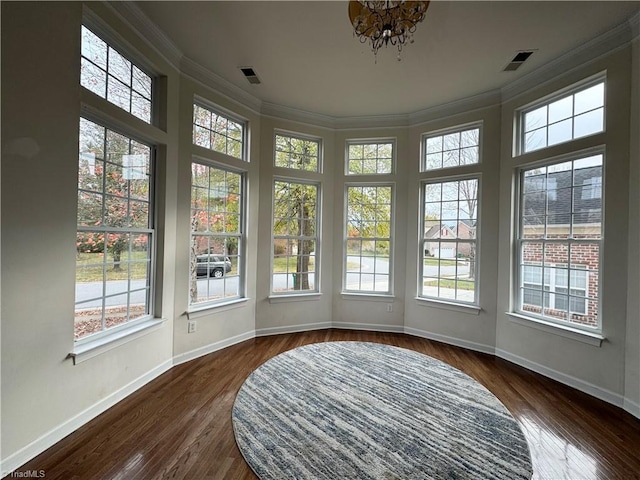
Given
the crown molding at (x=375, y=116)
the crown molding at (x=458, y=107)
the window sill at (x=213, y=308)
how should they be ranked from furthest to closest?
the crown molding at (x=458, y=107) → the window sill at (x=213, y=308) → the crown molding at (x=375, y=116)

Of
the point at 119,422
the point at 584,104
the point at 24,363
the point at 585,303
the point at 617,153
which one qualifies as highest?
the point at 584,104

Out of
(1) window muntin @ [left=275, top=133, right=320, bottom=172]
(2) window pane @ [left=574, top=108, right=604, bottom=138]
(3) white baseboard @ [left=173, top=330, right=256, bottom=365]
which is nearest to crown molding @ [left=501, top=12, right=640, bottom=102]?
(2) window pane @ [left=574, top=108, right=604, bottom=138]

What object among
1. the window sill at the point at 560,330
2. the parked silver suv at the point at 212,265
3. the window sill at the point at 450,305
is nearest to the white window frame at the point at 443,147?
the window sill at the point at 450,305

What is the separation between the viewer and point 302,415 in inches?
90.3

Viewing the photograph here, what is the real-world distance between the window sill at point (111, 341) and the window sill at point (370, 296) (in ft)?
8.51

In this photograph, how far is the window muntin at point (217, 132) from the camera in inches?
136

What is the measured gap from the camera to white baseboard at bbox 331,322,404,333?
452cm

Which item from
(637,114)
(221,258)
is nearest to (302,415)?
(221,258)

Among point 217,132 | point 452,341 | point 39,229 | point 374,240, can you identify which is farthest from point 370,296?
point 39,229

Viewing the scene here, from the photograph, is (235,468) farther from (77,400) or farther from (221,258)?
(221,258)

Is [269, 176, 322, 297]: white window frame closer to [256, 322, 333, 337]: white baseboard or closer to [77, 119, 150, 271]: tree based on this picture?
[256, 322, 333, 337]: white baseboard

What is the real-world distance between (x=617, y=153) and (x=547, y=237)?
0.97 metres

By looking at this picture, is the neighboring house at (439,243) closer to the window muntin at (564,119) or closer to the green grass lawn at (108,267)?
the window muntin at (564,119)

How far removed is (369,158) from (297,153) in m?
1.13
